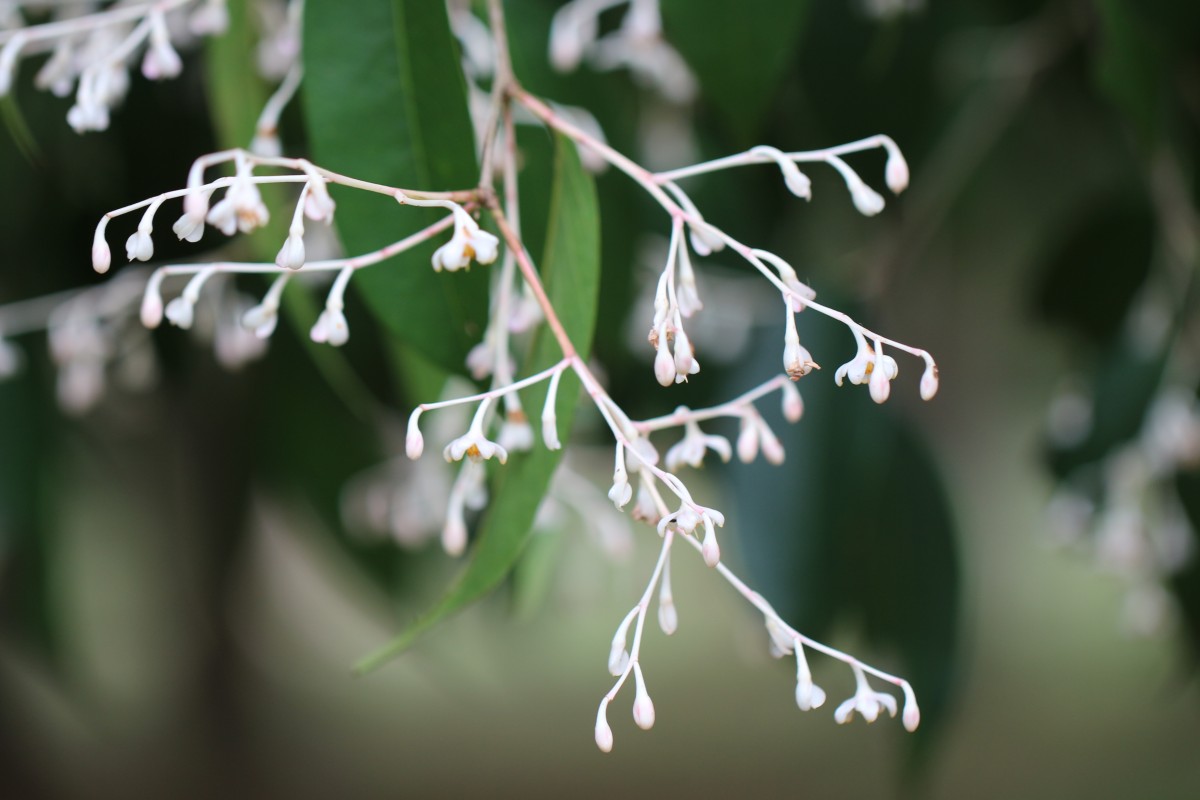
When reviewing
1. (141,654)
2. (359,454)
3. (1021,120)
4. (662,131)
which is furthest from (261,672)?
(1021,120)

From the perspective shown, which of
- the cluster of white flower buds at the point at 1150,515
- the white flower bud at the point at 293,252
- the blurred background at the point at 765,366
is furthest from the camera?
the cluster of white flower buds at the point at 1150,515

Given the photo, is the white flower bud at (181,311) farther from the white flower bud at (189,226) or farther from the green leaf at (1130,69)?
the green leaf at (1130,69)

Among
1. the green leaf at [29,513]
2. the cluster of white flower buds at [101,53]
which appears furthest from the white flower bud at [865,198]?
the green leaf at [29,513]

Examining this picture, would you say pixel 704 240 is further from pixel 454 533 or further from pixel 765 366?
→ pixel 765 366

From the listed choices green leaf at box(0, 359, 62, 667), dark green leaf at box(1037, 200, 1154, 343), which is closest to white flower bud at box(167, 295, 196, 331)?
green leaf at box(0, 359, 62, 667)

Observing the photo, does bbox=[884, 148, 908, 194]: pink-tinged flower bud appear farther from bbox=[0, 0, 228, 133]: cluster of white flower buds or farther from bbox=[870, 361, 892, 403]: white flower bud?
bbox=[0, 0, 228, 133]: cluster of white flower buds

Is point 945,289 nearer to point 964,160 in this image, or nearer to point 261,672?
point 964,160

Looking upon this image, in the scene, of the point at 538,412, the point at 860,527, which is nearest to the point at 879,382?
the point at 538,412

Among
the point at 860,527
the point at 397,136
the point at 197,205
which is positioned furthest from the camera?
the point at 860,527
